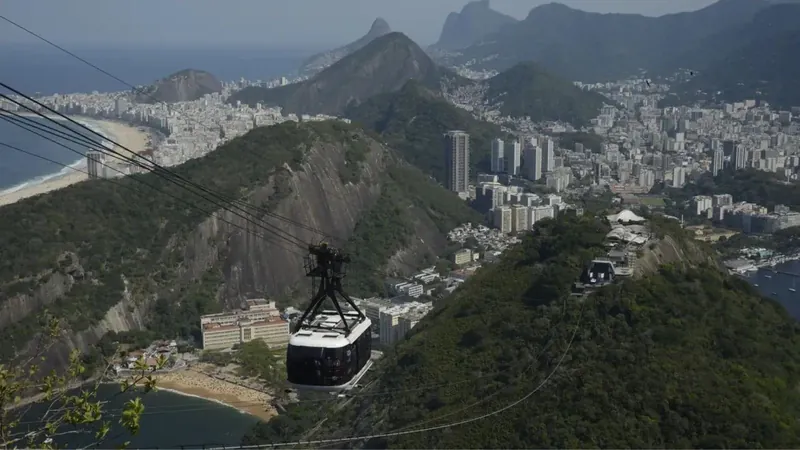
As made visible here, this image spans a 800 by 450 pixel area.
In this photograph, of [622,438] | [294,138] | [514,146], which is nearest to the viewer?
[622,438]

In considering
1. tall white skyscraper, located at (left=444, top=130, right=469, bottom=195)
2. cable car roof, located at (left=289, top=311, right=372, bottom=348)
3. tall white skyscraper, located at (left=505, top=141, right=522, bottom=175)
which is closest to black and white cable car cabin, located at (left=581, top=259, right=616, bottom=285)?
cable car roof, located at (left=289, top=311, right=372, bottom=348)

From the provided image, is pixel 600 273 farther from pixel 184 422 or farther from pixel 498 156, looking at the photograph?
pixel 498 156

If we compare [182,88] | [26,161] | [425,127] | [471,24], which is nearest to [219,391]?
[26,161]

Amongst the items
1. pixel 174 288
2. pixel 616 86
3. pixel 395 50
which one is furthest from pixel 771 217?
pixel 616 86

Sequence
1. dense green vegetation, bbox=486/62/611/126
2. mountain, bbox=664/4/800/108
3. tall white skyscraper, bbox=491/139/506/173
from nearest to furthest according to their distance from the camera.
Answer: tall white skyscraper, bbox=491/139/506/173
dense green vegetation, bbox=486/62/611/126
mountain, bbox=664/4/800/108

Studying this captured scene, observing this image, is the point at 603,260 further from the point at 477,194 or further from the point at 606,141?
the point at 606,141

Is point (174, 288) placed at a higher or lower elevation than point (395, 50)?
lower

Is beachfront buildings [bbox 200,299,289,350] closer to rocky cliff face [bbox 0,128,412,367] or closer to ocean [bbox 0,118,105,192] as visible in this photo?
rocky cliff face [bbox 0,128,412,367]
